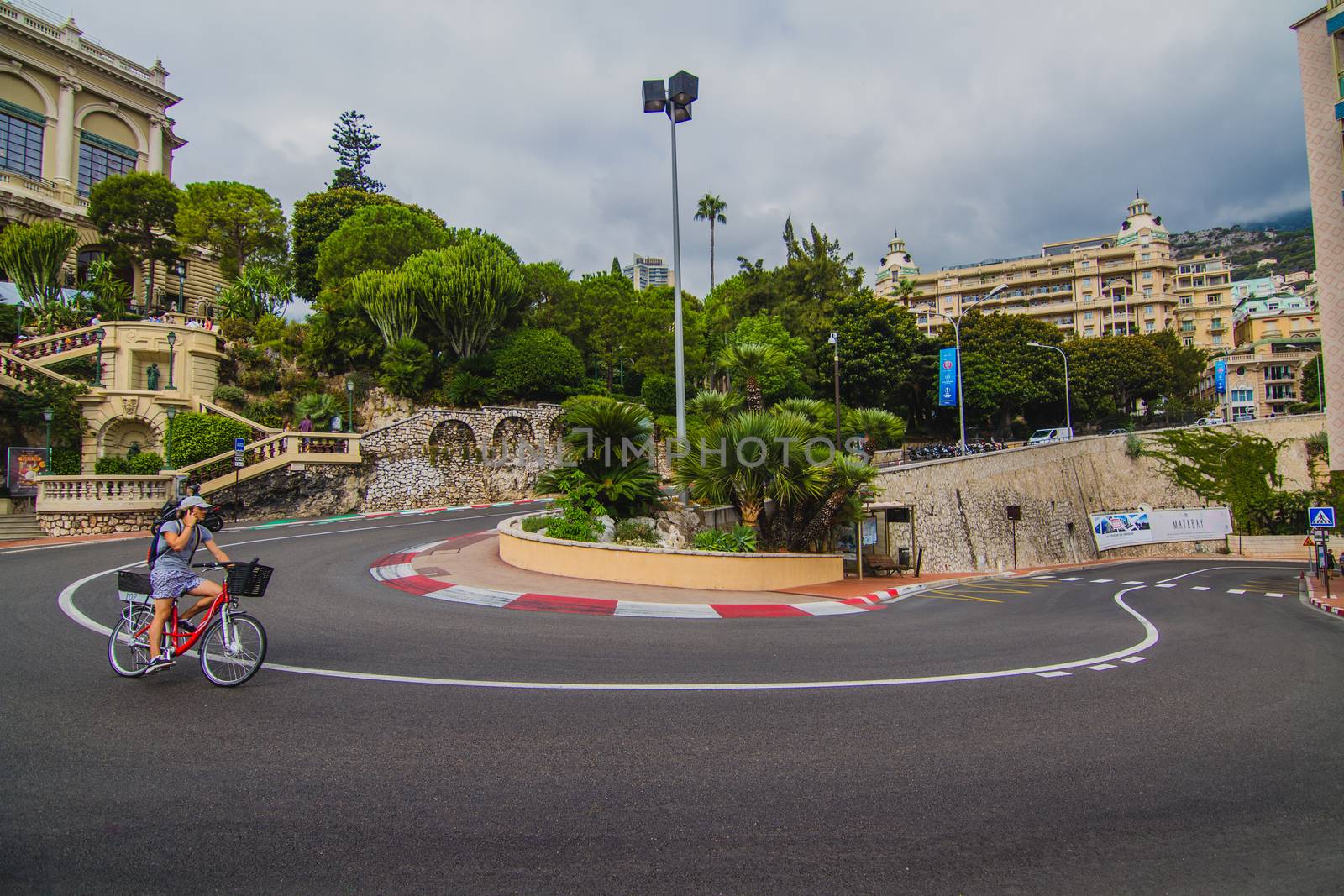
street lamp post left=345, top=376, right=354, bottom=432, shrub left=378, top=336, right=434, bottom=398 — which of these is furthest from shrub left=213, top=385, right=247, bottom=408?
shrub left=378, top=336, right=434, bottom=398

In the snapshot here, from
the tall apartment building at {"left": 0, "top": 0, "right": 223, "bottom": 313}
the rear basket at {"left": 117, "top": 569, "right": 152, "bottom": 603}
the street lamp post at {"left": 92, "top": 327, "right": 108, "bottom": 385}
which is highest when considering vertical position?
the tall apartment building at {"left": 0, "top": 0, "right": 223, "bottom": 313}

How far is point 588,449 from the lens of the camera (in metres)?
16.4

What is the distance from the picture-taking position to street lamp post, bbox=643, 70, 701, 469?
674 inches

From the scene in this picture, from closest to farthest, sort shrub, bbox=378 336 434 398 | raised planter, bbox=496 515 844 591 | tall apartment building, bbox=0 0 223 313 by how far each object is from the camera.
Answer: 1. raised planter, bbox=496 515 844 591
2. shrub, bbox=378 336 434 398
3. tall apartment building, bbox=0 0 223 313

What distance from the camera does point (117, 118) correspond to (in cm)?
4966

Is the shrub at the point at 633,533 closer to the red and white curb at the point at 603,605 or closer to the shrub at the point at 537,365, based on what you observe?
the red and white curb at the point at 603,605

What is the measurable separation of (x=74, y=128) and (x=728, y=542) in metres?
59.2

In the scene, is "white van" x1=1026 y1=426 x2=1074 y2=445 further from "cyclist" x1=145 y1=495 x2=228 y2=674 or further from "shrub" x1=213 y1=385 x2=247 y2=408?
"shrub" x1=213 y1=385 x2=247 y2=408

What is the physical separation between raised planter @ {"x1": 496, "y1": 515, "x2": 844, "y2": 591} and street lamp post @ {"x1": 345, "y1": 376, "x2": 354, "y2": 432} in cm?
2261

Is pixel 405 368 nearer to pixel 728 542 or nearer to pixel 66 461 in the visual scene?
pixel 66 461

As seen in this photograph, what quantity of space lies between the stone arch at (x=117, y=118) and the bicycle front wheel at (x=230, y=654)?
61112 mm

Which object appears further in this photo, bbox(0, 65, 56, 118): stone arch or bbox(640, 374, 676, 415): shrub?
bbox(0, 65, 56, 118): stone arch

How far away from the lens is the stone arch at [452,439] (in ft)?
107

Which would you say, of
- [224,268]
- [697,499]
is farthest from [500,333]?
[697,499]
